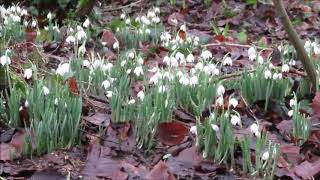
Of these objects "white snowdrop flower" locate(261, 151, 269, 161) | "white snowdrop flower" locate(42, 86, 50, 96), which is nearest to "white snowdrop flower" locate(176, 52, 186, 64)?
"white snowdrop flower" locate(42, 86, 50, 96)

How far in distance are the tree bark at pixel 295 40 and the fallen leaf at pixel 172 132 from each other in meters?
0.65

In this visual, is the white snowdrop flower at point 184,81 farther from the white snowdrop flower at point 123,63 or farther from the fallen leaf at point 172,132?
the white snowdrop flower at point 123,63

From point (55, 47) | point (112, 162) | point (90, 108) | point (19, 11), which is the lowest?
point (112, 162)

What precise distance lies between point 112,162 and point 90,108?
0.58 meters

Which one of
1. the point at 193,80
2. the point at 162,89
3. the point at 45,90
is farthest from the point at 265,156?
the point at 45,90

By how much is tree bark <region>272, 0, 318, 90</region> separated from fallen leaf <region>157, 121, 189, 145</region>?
25.5 inches

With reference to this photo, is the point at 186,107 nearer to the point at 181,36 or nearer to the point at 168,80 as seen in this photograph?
the point at 168,80

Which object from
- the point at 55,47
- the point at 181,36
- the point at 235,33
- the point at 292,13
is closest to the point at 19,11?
the point at 55,47

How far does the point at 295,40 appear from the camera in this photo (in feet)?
8.09

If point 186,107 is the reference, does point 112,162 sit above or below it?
below

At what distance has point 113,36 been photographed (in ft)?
13.5

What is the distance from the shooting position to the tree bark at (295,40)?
7.76 feet

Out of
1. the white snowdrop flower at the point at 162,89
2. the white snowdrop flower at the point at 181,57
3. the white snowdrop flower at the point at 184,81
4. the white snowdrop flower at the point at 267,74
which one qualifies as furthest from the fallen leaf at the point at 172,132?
the white snowdrop flower at the point at 181,57

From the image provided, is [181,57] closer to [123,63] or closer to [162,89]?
[123,63]
